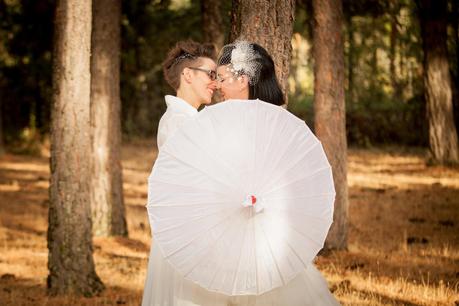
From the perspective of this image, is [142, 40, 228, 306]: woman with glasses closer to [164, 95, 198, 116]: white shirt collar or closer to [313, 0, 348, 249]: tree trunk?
[164, 95, 198, 116]: white shirt collar

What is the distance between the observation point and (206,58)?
178 inches

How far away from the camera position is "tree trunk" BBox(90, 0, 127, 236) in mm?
11508

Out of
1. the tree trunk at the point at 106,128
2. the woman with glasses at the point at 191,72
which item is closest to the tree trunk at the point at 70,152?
the woman with glasses at the point at 191,72

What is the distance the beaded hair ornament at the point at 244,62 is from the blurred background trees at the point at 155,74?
1782 cm

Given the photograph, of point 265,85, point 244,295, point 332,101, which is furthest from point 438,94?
point 244,295

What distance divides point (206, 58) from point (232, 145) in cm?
95

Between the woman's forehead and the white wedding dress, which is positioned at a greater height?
the woman's forehead

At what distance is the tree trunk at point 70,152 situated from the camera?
24.9ft

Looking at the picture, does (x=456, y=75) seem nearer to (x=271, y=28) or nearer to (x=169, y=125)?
(x=271, y=28)

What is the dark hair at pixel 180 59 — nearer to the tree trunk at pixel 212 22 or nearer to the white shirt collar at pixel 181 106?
the white shirt collar at pixel 181 106

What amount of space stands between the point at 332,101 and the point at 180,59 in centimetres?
579

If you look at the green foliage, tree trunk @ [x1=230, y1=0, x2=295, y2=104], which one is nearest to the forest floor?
tree trunk @ [x1=230, y1=0, x2=295, y2=104]

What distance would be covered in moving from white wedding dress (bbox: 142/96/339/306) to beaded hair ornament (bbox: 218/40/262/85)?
36 cm

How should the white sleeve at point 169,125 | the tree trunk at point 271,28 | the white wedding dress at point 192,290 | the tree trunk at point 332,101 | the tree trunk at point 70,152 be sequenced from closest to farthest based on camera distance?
the white wedding dress at point 192,290 → the white sleeve at point 169,125 → the tree trunk at point 271,28 → the tree trunk at point 70,152 → the tree trunk at point 332,101
